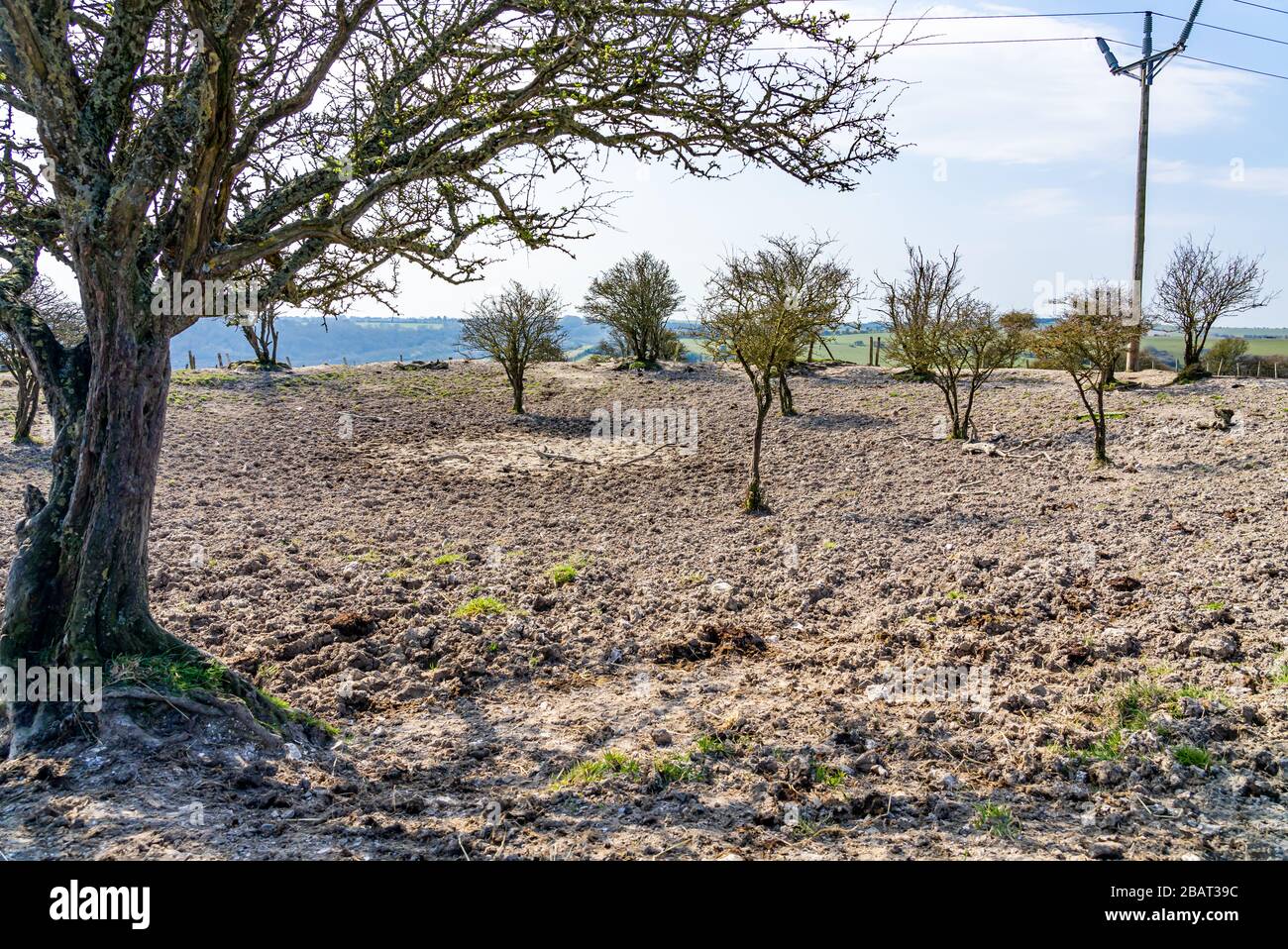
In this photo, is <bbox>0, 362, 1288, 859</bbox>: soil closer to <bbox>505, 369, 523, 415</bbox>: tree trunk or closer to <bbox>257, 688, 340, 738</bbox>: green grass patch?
<bbox>257, 688, 340, 738</bbox>: green grass patch

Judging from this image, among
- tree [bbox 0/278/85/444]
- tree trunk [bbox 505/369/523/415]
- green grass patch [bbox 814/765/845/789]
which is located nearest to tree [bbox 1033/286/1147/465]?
green grass patch [bbox 814/765/845/789]

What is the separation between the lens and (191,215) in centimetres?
508

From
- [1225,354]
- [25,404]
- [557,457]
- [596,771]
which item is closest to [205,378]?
[25,404]

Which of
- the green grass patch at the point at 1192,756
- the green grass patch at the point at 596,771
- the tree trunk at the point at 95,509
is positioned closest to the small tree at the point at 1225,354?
the green grass patch at the point at 1192,756

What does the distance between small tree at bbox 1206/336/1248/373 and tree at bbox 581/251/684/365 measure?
861 inches

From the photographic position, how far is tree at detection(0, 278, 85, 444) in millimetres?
15836

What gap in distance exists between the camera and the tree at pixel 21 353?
52.0ft

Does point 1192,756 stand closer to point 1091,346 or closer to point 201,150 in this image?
point 201,150

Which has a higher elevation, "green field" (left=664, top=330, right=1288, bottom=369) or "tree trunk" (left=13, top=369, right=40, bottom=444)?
"green field" (left=664, top=330, right=1288, bottom=369)

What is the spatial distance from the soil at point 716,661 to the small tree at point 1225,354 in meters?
22.6

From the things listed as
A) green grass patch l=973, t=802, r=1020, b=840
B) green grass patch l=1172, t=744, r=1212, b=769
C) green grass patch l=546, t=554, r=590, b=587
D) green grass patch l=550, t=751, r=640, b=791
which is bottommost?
green grass patch l=550, t=751, r=640, b=791

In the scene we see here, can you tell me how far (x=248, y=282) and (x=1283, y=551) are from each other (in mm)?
9928

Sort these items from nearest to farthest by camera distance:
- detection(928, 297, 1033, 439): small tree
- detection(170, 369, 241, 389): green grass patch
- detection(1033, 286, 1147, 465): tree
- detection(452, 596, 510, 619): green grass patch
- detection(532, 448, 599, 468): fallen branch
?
1. detection(452, 596, 510, 619): green grass patch
2. detection(1033, 286, 1147, 465): tree
3. detection(928, 297, 1033, 439): small tree
4. detection(532, 448, 599, 468): fallen branch
5. detection(170, 369, 241, 389): green grass patch
